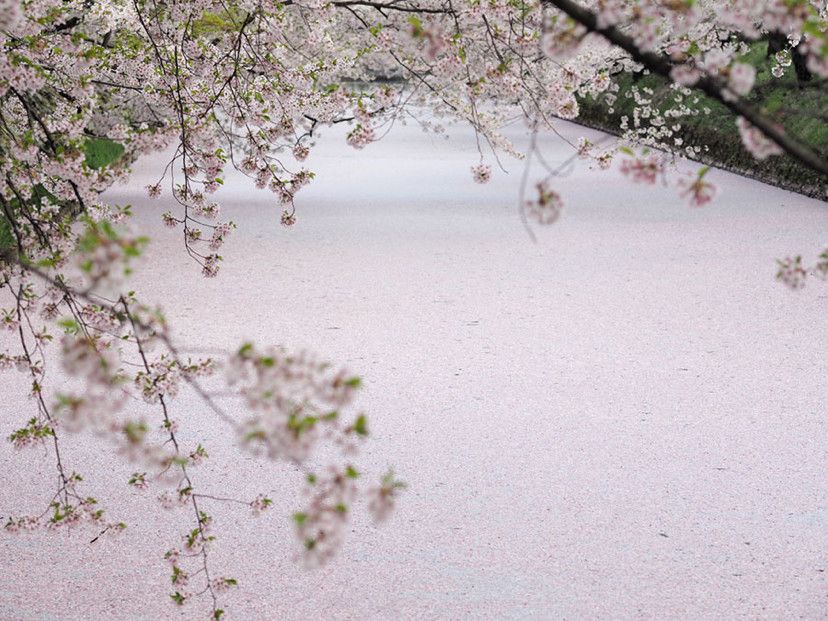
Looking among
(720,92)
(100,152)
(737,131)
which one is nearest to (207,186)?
(720,92)

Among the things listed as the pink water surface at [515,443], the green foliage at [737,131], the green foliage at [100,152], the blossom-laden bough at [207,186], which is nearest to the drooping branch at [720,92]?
the blossom-laden bough at [207,186]

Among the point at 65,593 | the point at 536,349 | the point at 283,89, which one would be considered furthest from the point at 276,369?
the point at 536,349

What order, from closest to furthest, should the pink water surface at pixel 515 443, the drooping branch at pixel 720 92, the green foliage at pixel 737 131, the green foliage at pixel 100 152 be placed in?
the drooping branch at pixel 720 92
the pink water surface at pixel 515 443
the green foliage at pixel 100 152
the green foliage at pixel 737 131

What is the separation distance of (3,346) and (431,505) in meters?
3.25

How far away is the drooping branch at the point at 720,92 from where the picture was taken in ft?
4.28

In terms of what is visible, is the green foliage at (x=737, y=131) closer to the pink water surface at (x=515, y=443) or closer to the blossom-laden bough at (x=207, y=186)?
the pink water surface at (x=515, y=443)

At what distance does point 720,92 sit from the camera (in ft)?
4.45

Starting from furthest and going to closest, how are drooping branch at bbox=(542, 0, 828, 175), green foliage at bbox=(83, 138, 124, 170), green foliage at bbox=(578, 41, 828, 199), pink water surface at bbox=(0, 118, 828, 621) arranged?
green foliage at bbox=(578, 41, 828, 199), green foliage at bbox=(83, 138, 124, 170), pink water surface at bbox=(0, 118, 828, 621), drooping branch at bbox=(542, 0, 828, 175)

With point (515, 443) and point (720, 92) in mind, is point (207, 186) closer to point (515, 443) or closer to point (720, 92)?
point (515, 443)

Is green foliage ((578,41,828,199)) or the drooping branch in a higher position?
green foliage ((578,41,828,199))

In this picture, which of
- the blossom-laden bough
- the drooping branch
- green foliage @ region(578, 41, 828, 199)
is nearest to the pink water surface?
the blossom-laden bough

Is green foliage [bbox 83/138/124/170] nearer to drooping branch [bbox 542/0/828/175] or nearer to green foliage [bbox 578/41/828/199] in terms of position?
green foliage [bbox 578/41/828/199]

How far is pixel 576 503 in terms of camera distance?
3748 mm

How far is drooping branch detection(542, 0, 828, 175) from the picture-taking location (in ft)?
4.28
